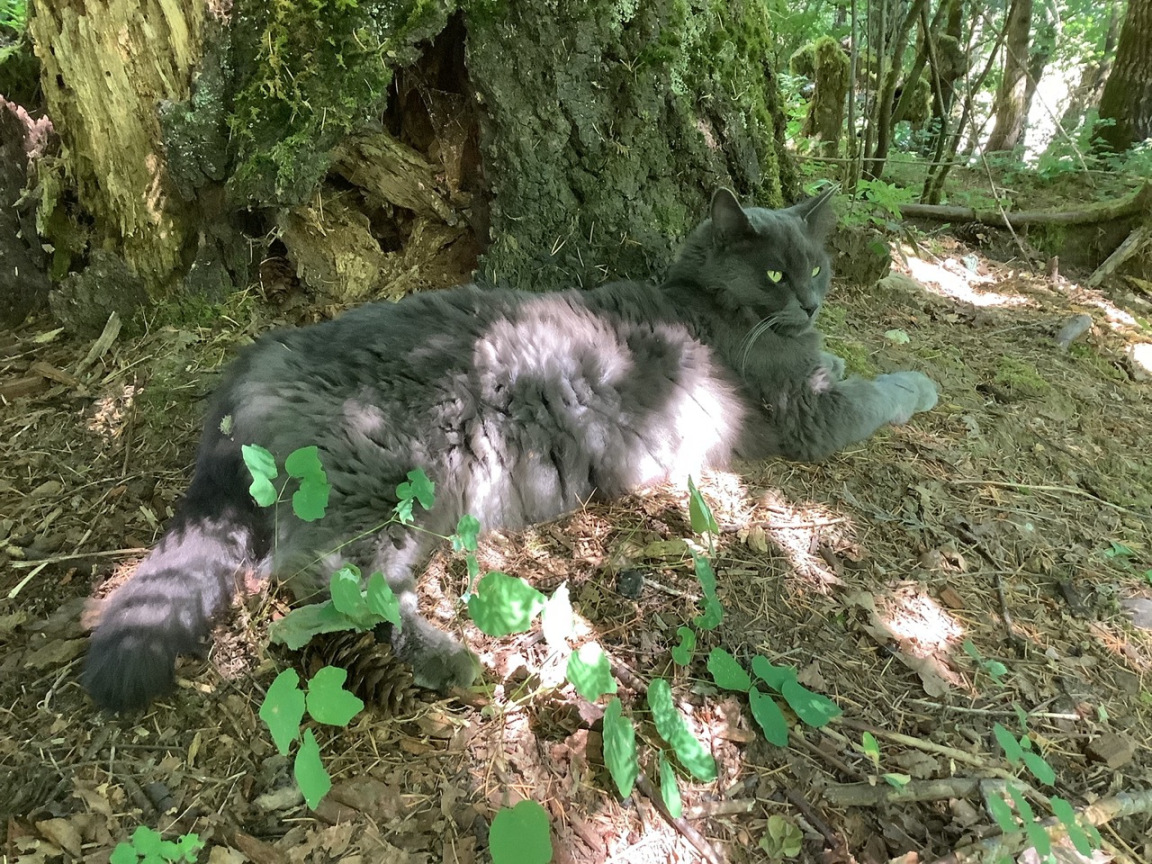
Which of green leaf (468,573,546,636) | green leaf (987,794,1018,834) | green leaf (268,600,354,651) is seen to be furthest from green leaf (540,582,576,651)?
green leaf (987,794,1018,834)

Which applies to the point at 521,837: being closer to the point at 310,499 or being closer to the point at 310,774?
the point at 310,774

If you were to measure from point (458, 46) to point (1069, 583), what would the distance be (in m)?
3.09

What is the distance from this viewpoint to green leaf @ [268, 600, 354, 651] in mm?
1707

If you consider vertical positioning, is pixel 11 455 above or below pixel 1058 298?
above

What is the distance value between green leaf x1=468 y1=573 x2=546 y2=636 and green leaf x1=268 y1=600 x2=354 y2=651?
0.40m

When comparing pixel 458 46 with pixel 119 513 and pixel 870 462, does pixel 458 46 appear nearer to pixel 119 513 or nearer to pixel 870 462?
pixel 119 513

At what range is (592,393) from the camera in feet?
8.25

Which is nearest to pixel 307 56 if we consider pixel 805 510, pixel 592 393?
pixel 592 393

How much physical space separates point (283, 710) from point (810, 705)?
4.02 feet

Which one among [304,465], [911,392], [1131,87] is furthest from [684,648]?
[1131,87]

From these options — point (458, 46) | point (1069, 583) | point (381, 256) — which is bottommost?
point (1069, 583)

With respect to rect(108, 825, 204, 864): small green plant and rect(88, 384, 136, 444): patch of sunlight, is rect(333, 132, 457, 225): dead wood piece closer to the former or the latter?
rect(88, 384, 136, 444): patch of sunlight

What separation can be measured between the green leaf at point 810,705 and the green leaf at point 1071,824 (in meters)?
0.50

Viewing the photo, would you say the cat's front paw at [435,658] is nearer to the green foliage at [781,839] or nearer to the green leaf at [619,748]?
the green leaf at [619,748]
